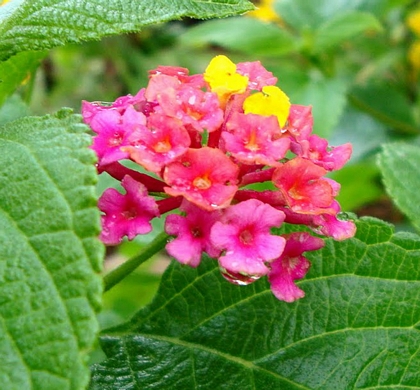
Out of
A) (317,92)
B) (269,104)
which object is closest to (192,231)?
(269,104)

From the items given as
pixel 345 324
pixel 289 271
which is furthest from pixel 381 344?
pixel 289 271

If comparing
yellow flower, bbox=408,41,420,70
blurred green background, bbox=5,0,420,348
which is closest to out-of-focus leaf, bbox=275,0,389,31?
blurred green background, bbox=5,0,420,348

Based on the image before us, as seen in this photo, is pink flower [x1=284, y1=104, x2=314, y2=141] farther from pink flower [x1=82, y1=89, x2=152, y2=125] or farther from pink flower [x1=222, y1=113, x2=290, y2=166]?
pink flower [x1=82, y1=89, x2=152, y2=125]

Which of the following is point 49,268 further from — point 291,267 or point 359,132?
point 359,132

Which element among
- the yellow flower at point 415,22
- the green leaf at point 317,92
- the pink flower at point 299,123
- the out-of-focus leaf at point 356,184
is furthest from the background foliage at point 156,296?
the yellow flower at point 415,22

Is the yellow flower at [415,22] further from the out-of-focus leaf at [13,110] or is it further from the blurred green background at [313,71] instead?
the out-of-focus leaf at [13,110]
